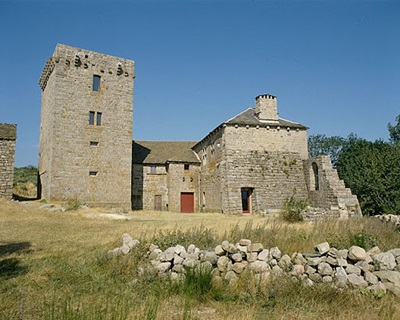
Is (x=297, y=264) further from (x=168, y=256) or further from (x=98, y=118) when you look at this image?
(x=98, y=118)

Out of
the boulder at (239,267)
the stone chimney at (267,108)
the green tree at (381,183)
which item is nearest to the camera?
the boulder at (239,267)

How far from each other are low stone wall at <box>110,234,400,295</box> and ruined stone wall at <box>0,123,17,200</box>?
1842 cm

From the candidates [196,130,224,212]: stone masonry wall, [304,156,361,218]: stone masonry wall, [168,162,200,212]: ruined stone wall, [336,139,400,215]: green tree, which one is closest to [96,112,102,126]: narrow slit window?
[168,162,200,212]: ruined stone wall

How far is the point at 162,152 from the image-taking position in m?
30.2

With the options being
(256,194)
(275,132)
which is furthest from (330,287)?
(275,132)

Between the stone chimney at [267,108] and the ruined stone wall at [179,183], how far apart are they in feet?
27.6

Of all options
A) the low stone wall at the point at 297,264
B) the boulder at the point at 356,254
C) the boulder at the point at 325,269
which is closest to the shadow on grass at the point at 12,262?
the low stone wall at the point at 297,264

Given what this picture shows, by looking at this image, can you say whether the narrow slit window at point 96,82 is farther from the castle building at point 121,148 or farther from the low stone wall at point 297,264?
the low stone wall at point 297,264

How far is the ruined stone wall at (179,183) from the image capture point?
89.6ft

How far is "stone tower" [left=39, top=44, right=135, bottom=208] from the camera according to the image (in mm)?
22161

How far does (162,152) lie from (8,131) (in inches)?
528

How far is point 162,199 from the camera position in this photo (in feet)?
91.5

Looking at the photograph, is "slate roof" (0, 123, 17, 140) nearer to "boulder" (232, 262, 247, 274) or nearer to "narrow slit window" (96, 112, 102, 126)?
"narrow slit window" (96, 112, 102, 126)

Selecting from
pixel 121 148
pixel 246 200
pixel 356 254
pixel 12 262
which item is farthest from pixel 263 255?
pixel 121 148
